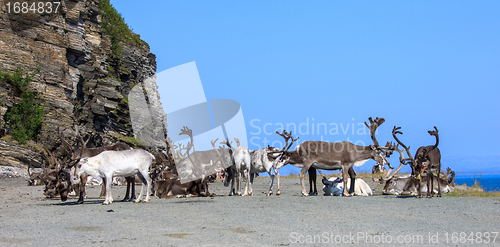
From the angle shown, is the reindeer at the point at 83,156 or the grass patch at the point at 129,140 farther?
the grass patch at the point at 129,140

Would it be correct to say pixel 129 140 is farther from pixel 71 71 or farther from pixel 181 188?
pixel 181 188

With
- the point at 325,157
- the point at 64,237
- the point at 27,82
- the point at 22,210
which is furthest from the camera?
the point at 27,82

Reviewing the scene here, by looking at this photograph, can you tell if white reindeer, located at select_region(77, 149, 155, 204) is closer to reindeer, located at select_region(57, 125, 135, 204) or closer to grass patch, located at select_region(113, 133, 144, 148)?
reindeer, located at select_region(57, 125, 135, 204)

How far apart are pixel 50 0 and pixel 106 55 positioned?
994 centimetres

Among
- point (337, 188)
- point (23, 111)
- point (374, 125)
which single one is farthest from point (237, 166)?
point (23, 111)

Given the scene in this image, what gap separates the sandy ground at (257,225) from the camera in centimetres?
808

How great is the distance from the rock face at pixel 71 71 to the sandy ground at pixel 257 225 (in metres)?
24.4

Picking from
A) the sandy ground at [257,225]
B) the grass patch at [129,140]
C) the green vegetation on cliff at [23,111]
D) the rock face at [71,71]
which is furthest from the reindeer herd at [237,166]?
the grass patch at [129,140]

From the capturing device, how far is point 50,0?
42.8m

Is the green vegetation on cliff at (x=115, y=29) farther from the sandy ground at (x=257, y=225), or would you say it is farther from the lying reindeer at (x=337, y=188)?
the sandy ground at (x=257, y=225)

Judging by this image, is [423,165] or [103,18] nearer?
[423,165]

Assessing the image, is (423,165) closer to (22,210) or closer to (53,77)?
(22,210)

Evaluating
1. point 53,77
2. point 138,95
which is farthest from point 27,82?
point 138,95

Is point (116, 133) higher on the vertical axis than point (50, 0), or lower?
lower
